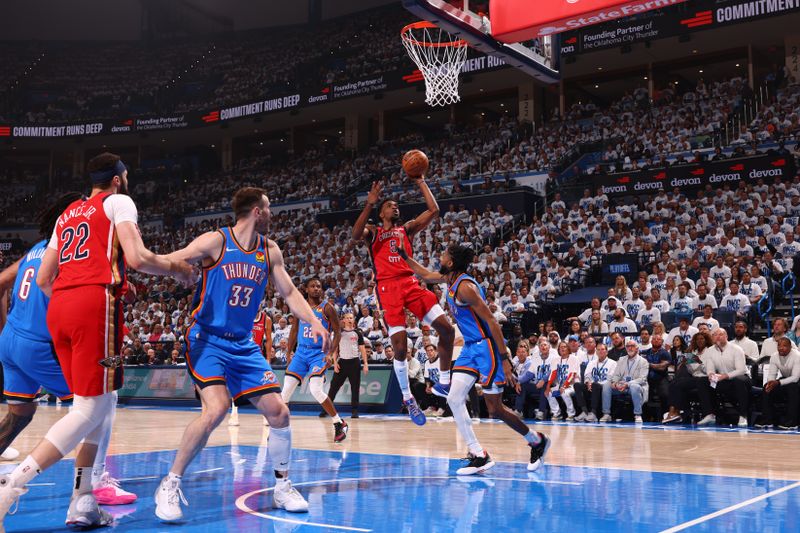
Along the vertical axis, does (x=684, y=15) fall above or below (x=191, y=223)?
above

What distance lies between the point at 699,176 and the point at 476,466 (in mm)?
15613

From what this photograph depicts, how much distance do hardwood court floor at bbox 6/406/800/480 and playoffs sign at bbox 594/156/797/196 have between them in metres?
10.3

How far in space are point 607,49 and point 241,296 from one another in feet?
77.7

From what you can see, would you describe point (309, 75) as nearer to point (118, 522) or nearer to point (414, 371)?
point (414, 371)

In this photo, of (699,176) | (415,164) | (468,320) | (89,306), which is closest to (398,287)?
(415,164)

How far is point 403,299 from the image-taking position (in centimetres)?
842

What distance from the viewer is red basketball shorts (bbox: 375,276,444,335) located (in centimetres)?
836

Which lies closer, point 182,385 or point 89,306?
point 89,306

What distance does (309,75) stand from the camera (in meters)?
32.6

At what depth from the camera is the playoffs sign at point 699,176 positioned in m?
18.9

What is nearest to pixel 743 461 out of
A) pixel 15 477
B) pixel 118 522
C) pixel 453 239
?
pixel 118 522

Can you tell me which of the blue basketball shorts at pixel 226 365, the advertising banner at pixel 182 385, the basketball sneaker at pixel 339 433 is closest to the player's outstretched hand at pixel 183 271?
the blue basketball shorts at pixel 226 365

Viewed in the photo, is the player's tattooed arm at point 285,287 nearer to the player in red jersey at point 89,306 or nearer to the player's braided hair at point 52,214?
the player in red jersey at point 89,306

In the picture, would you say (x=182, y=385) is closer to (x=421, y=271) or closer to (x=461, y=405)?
(x=421, y=271)
